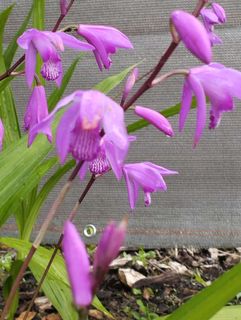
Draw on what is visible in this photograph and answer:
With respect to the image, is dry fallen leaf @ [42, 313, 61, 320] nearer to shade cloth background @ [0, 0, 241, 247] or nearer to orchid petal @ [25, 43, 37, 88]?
shade cloth background @ [0, 0, 241, 247]

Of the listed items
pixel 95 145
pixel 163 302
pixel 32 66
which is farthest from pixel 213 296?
pixel 163 302

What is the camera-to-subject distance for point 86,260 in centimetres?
32

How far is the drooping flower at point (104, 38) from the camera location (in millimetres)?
732

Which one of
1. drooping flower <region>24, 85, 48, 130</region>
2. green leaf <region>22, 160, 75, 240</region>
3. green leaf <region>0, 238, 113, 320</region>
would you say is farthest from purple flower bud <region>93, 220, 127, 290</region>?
green leaf <region>22, 160, 75, 240</region>

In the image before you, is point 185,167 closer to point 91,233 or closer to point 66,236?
point 91,233

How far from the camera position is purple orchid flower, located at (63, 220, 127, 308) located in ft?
1.02

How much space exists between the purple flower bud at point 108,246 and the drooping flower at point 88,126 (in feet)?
0.38

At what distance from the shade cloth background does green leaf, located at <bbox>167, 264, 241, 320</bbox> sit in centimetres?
113

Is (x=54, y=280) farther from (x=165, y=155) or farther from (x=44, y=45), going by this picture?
(x=165, y=155)

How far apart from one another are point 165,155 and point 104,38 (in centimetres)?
100

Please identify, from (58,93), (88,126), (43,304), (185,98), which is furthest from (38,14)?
(88,126)

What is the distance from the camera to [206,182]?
5.65ft

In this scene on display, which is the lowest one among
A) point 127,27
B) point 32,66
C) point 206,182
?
point 206,182

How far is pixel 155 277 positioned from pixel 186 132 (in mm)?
447
